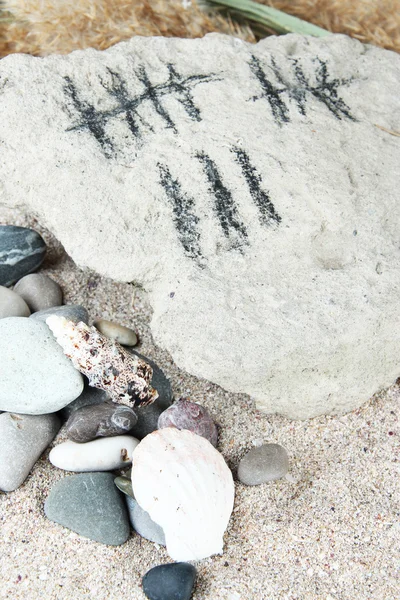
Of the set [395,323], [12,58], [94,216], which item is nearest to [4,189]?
[94,216]

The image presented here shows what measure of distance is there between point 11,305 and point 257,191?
76 centimetres

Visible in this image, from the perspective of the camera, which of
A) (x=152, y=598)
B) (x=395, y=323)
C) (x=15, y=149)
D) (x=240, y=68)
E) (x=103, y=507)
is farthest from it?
(x=240, y=68)

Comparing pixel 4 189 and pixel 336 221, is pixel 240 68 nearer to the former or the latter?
pixel 336 221

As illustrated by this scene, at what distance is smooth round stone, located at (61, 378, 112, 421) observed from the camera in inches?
67.3

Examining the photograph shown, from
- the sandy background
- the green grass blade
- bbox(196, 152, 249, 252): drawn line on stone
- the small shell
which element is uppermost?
the green grass blade

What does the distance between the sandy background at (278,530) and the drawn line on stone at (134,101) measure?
0.74 meters

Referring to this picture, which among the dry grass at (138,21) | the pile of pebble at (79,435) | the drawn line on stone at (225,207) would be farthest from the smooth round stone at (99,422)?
the dry grass at (138,21)

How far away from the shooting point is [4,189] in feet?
5.74

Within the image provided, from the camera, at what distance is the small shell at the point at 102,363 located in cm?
163

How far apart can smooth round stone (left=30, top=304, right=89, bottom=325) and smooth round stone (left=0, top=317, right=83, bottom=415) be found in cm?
11

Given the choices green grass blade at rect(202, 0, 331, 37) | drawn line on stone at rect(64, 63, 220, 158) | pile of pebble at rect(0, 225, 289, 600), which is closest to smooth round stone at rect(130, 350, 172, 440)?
pile of pebble at rect(0, 225, 289, 600)

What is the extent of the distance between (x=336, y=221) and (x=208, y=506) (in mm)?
802

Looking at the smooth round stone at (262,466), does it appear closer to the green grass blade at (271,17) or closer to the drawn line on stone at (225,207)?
the drawn line on stone at (225,207)

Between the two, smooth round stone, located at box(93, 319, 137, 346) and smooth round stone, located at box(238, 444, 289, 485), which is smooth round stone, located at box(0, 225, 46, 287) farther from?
smooth round stone, located at box(238, 444, 289, 485)
